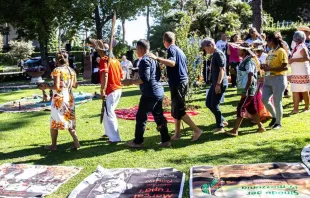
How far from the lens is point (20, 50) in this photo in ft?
114

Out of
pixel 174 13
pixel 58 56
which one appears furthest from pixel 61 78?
pixel 174 13

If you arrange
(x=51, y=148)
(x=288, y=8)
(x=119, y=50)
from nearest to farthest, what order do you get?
1. (x=51, y=148)
2. (x=119, y=50)
3. (x=288, y=8)

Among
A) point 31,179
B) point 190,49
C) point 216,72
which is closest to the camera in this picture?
point 31,179

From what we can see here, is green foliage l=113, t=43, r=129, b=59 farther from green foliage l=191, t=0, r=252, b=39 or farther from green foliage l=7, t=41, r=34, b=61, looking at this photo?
green foliage l=7, t=41, r=34, b=61

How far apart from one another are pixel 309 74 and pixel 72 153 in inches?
211

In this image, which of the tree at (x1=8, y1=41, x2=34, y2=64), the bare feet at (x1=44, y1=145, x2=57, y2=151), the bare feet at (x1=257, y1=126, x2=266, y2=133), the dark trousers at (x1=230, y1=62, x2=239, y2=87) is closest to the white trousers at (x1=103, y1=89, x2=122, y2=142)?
the bare feet at (x1=44, y1=145, x2=57, y2=151)

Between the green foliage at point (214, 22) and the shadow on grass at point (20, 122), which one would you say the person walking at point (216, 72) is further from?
the green foliage at point (214, 22)

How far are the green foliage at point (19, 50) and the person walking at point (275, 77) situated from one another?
3028cm

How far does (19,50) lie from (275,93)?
102 feet

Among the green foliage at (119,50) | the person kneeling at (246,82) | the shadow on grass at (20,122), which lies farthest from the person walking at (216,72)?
the green foliage at (119,50)

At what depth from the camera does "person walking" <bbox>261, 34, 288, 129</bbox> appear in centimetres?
730

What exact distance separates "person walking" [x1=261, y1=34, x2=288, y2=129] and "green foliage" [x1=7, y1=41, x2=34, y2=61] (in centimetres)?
3028

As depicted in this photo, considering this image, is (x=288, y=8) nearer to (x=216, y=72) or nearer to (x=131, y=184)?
(x=216, y=72)

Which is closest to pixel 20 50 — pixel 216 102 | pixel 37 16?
pixel 37 16
